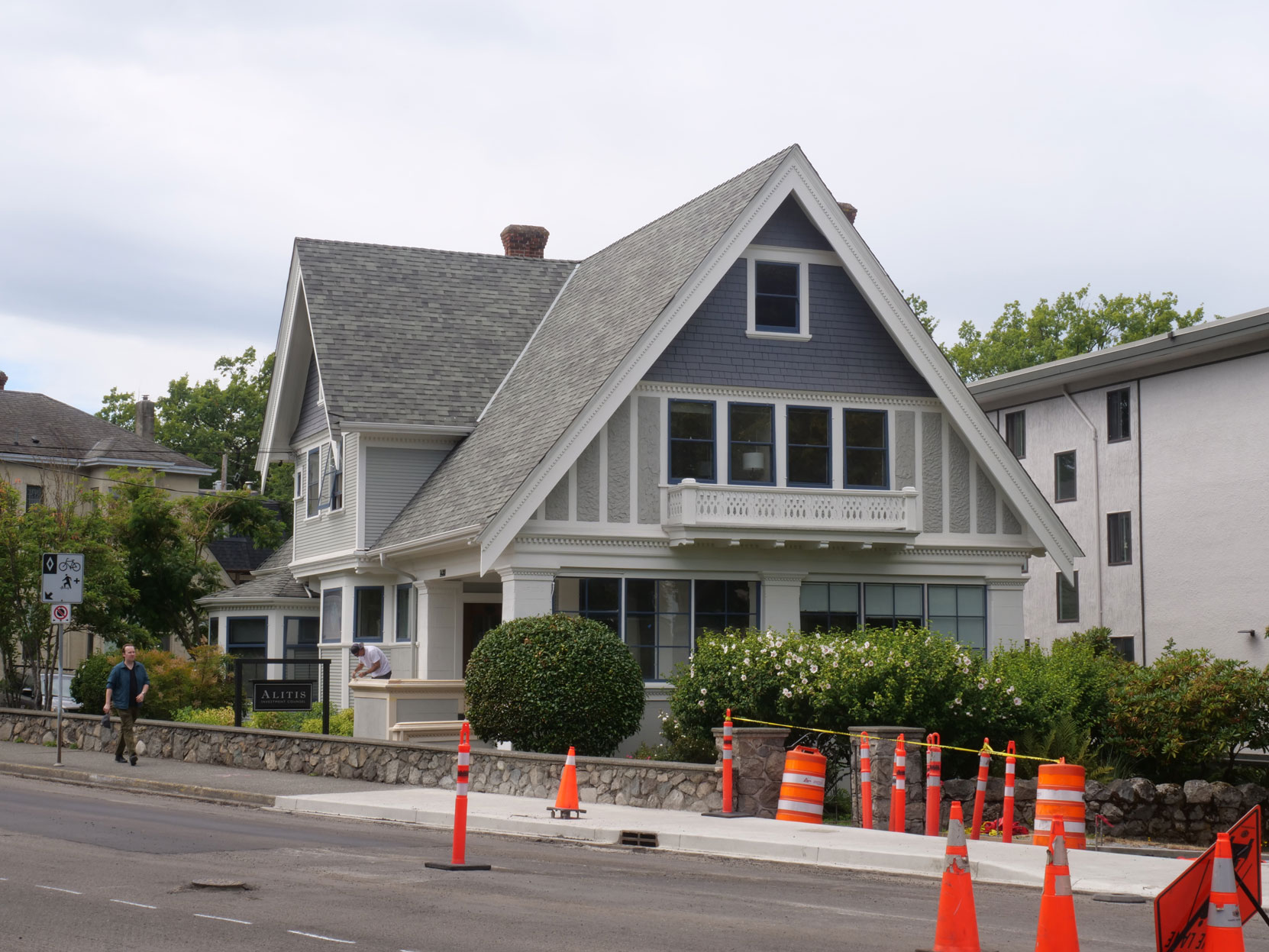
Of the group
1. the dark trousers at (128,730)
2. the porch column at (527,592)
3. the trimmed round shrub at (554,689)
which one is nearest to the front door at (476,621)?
the porch column at (527,592)

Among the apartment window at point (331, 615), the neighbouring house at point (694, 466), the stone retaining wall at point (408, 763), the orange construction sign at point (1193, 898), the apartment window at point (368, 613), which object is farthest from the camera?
the apartment window at point (331, 615)

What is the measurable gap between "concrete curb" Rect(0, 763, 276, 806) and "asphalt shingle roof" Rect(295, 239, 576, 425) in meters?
8.35

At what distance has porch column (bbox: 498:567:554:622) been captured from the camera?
23938 millimetres

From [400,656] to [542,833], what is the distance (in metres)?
13.0

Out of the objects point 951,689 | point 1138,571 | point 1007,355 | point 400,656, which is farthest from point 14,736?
point 1007,355

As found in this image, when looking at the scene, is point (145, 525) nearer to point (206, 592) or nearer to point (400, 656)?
point (206, 592)

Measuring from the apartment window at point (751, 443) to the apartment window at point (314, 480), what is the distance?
9907 millimetres

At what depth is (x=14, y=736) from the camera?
28.3 meters

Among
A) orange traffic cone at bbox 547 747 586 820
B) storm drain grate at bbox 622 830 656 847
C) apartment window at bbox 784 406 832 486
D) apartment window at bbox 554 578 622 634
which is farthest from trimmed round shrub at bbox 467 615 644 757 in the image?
storm drain grate at bbox 622 830 656 847

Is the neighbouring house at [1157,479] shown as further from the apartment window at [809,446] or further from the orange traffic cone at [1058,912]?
the orange traffic cone at [1058,912]

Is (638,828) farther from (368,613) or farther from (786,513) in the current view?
(368,613)

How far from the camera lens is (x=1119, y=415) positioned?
122 feet

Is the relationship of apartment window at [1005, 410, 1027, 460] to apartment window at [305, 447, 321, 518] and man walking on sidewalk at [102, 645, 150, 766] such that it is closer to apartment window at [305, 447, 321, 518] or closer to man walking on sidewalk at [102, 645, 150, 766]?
apartment window at [305, 447, 321, 518]

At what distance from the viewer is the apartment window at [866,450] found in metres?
26.3
